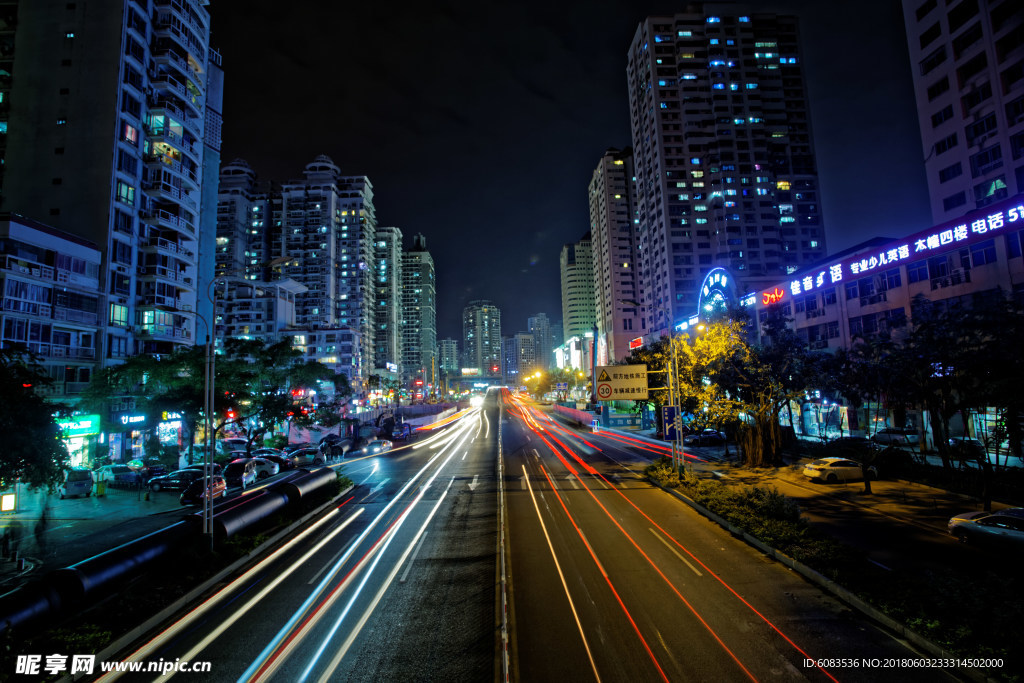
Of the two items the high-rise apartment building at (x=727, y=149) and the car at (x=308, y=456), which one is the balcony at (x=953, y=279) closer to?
the car at (x=308, y=456)

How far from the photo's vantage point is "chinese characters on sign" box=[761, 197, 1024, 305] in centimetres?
2916

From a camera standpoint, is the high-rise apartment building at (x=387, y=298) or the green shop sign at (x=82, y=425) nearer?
the green shop sign at (x=82, y=425)

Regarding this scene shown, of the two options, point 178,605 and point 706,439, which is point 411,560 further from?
point 706,439

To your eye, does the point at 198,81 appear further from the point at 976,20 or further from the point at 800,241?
the point at 800,241

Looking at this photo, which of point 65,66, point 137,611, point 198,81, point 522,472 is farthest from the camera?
point 198,81

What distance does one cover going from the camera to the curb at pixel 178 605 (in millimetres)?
9492

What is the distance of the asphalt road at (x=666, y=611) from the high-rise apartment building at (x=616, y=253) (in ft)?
351

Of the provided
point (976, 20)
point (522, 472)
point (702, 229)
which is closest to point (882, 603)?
point (522, 472)

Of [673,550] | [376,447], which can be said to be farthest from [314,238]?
A: [673,550]

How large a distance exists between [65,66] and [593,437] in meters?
59.6

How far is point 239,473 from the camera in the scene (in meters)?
29.7

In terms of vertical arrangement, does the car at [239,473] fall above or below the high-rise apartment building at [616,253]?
below

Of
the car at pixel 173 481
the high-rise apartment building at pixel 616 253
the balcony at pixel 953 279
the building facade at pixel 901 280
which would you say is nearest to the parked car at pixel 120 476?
the car at pixel 173 481

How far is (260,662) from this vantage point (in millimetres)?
9383
